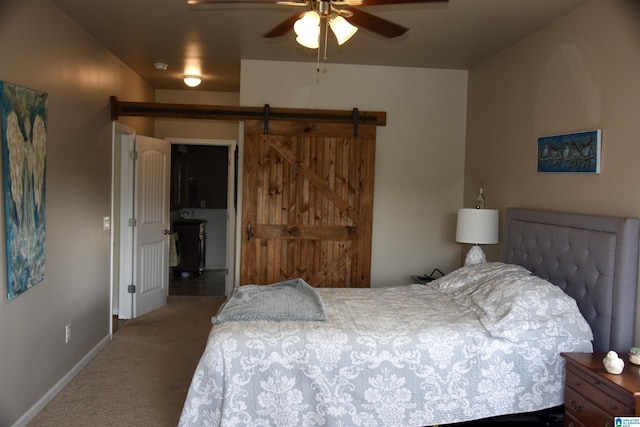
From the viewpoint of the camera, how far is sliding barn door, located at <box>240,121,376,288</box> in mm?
4910

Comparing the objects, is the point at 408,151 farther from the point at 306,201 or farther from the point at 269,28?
the point at 269,28

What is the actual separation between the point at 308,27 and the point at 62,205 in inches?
89.9

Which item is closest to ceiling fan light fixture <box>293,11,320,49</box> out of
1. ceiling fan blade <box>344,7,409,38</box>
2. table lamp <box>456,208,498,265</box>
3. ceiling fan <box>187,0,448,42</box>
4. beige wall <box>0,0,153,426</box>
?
ceiling fan <box>187,0,448,42</box>

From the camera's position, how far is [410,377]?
270 cm

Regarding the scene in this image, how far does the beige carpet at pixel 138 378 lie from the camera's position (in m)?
3.30

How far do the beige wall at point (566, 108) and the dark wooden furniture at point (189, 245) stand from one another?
4.86 m

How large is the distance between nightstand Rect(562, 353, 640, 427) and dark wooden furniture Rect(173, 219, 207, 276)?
20.9ft

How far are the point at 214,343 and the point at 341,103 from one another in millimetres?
3018

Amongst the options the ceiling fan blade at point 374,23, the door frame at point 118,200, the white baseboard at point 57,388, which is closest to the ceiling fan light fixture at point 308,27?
the ceiling fan blade at point 374,23

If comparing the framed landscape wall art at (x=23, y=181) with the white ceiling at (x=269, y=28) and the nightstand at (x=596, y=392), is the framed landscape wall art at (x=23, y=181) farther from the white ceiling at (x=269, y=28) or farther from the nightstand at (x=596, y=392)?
the nightstand at (x=596, y=392)

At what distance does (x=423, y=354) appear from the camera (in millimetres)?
2717

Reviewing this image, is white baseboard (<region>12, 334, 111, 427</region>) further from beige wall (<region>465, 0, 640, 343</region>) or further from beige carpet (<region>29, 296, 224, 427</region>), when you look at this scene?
beige wall (<region>465, 0, 640, 343</region>)

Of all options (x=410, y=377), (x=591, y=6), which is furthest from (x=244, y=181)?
(x=591, y=6)

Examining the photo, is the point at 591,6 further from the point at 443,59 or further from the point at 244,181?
the point at 244,181
